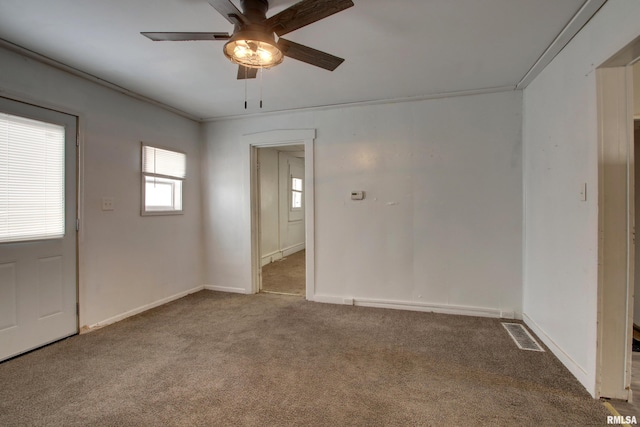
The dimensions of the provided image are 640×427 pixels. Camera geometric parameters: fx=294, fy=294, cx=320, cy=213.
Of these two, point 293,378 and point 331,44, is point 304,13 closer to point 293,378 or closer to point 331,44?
point 331,44

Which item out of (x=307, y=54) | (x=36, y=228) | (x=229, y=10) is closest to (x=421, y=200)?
(x=307, y=54)

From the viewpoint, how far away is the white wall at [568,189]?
1.83 meters

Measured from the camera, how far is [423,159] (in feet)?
10.9

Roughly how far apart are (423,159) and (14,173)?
12.2 feet

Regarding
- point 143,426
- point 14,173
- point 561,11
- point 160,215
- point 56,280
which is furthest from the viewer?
point 160,215

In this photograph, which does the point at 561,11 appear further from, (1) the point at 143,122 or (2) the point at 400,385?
(1) the point at 143,122

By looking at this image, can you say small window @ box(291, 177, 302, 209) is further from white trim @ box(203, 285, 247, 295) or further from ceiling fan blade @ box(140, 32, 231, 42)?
ceiling fan blade @ box(140, 32, 231, 42)

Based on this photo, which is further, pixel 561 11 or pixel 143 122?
pixel 143 122

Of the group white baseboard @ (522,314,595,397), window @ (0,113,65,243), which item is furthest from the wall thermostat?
window @ (0,113,65,243)

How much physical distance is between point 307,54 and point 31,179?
248cm

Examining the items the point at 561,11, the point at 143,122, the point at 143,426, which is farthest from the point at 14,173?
the point at 561,11

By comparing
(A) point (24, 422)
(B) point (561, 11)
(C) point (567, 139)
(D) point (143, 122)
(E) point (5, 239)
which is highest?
(B) point (561, 11)

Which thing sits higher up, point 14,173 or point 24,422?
point 14,173

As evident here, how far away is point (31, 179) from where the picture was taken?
242 centimetres
